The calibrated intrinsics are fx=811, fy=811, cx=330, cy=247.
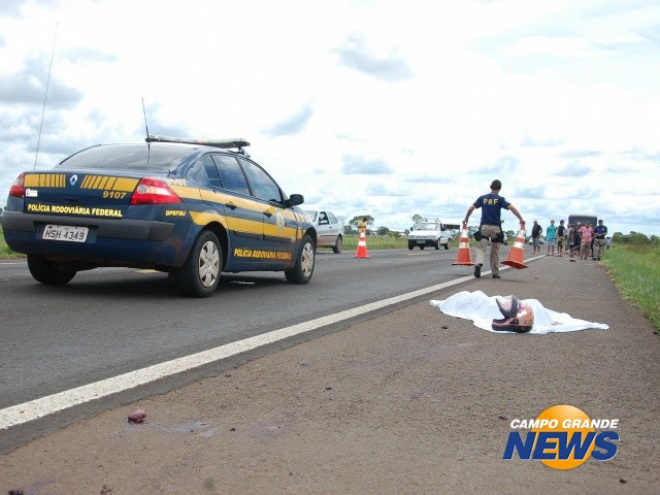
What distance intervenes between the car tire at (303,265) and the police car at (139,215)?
57.3 inches

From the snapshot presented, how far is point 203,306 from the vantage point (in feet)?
25.3

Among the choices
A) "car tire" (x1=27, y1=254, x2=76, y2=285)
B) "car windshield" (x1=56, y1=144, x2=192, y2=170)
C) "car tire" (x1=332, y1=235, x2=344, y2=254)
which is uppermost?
"car windshield" (x1=56, y1=144, x2=192, y2=170)

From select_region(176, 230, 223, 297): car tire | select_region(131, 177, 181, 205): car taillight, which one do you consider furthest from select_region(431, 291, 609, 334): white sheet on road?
select_region(131, 177, 181, 205): car taillight

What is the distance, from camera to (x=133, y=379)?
4246 mm

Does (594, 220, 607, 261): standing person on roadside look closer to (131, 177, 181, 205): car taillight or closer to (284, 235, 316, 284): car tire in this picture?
(284, 235, 316, 284): car tire

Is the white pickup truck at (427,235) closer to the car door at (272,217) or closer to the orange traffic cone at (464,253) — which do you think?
the orange traffic cone at (464,253)

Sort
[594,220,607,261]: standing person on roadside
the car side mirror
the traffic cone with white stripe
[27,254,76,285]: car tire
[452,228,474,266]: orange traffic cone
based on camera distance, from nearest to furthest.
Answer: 1. [27,254,76,285]: car tire
2. the car side mirror
3. the traffic cone with white stripe
4. [452,228,474,266]: orange traffic cone
5. [594,220,607,261]: standing person on roadside

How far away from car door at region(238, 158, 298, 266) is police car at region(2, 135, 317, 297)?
0.28 m

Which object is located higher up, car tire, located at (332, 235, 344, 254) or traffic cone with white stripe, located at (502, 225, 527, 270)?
traffic cone with white stripe, located at (502, 225, 527, 270)

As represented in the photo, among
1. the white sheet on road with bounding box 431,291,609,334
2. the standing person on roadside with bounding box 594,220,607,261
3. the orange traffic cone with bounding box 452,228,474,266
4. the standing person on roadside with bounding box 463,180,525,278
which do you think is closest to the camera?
the white sheet on road with bounding box 431,291,609,334

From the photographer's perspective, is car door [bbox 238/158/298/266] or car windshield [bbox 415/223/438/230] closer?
car door [bbox 238/158/298/266]

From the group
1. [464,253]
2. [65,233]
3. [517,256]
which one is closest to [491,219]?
[517,256]

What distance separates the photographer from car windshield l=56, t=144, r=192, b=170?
329 inches

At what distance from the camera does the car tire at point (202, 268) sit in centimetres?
823
